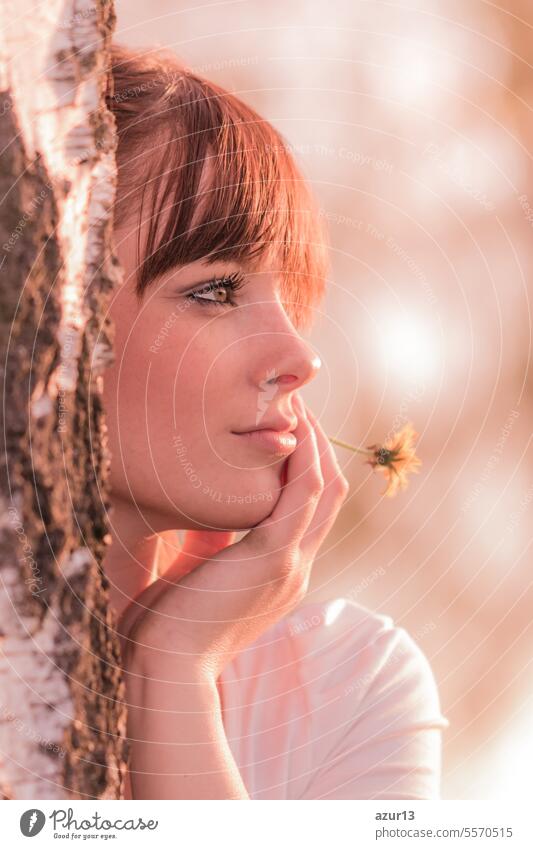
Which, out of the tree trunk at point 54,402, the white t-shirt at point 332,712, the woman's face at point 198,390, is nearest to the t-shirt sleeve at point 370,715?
the white t-shirt at point 332,712

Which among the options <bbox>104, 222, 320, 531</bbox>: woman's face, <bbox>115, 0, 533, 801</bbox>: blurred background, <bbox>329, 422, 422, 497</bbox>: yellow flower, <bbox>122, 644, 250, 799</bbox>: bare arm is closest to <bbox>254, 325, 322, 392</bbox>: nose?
<bbox>104, 222, 320, 531</bbox>: woman's face

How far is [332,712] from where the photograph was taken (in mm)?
982

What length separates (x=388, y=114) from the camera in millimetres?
1730

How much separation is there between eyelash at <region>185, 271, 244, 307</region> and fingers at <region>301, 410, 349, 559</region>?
0.58ft

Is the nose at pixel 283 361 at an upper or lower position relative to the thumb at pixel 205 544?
upper

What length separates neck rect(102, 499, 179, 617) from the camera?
902 mm

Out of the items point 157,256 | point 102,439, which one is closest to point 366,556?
point 157,256

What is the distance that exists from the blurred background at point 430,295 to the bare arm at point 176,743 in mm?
536

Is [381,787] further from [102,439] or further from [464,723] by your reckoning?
[464,723]

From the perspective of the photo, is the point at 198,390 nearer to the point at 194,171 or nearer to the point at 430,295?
the point at 194,171

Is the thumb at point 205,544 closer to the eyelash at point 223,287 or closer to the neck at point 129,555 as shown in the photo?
the neck at point 129,555

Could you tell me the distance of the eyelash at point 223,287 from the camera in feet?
2.79

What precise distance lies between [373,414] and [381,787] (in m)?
0.97

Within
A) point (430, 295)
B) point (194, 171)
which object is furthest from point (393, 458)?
point (430, 295)
